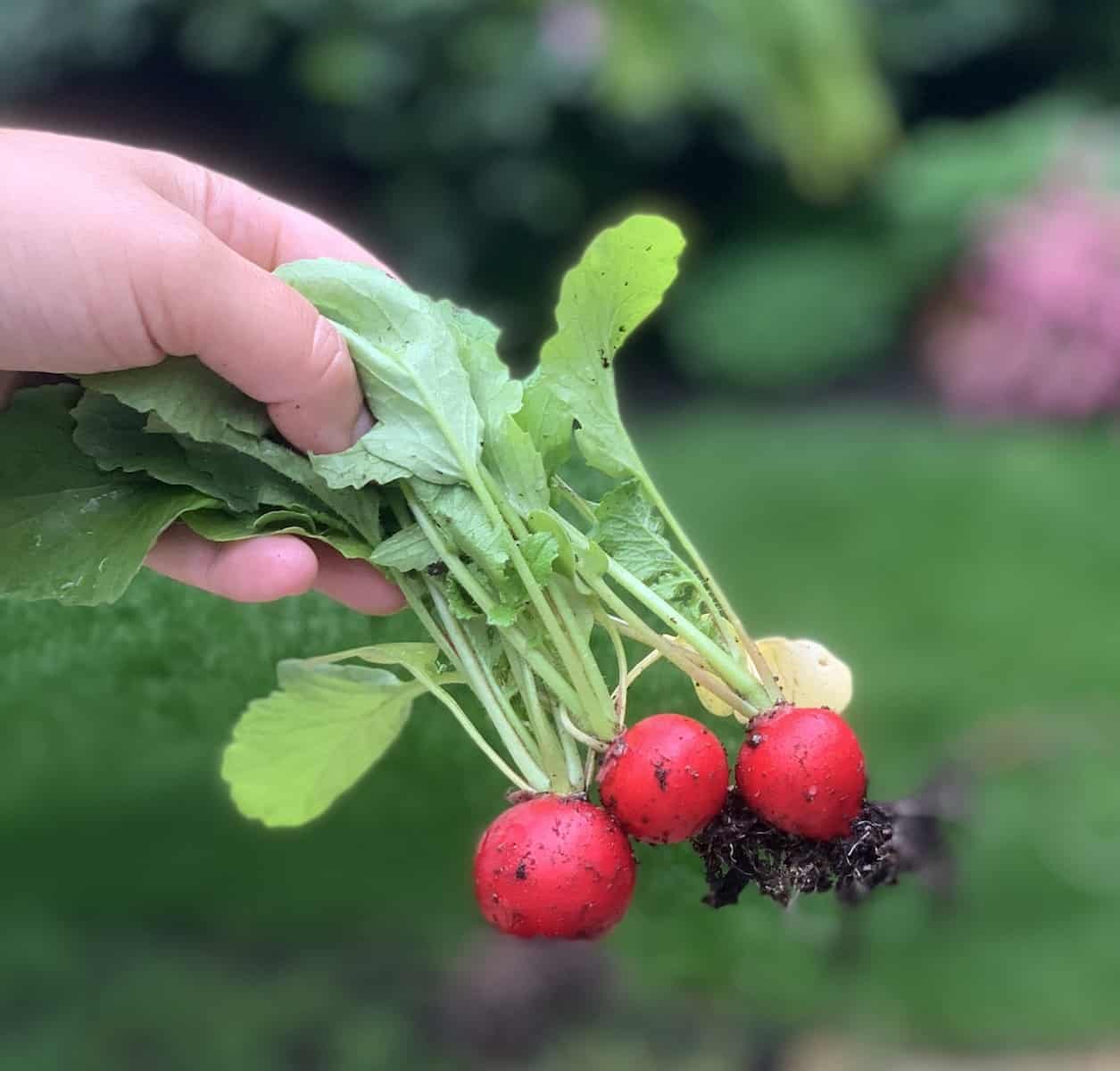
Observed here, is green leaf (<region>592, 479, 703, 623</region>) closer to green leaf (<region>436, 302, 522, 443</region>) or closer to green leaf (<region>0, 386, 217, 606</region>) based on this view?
green leaf (<region>436, 302, 522, 443</region>)

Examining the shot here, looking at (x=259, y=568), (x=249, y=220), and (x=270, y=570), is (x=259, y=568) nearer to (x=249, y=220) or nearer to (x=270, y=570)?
(x=270, y=570)

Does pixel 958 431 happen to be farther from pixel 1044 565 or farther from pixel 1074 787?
pixel 1074 787

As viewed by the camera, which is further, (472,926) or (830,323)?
(830,323)

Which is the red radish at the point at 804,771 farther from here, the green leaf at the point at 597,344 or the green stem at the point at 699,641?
the green leaf at the point at 597,344

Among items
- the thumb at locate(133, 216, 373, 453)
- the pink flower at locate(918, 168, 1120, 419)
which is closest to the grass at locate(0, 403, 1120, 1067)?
the thumb at locate(133, 216, 373, 453)

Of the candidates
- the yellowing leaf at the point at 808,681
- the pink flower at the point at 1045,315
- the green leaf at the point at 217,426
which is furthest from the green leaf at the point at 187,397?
the pink flower at the point at 1045,315

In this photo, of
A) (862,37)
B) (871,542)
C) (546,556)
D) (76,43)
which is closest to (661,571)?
(546,556)

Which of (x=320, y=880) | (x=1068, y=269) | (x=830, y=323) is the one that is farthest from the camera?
A: (x=830, y=323)

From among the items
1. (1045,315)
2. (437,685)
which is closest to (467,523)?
(437,685)
